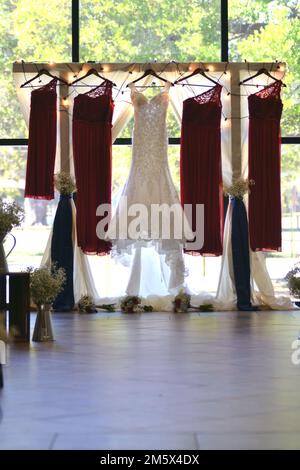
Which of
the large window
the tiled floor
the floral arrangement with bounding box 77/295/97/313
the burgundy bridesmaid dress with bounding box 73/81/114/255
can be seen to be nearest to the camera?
the tiled floor

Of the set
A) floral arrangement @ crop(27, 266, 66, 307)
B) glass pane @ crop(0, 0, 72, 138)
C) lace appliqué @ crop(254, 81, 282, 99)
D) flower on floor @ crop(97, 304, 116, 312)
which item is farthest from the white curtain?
floral arrangement @ crop(27, 266, 66, 307)

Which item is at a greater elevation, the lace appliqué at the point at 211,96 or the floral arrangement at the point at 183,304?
the lace appliqué at the point at 211,96

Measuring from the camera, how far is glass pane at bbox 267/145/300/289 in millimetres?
11641

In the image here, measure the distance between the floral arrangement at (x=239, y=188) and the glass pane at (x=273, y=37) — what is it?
105 cm

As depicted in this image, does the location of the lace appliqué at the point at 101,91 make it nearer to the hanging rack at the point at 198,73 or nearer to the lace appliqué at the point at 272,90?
the hanging rack at the point at 198,73

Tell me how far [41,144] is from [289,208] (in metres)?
3.20

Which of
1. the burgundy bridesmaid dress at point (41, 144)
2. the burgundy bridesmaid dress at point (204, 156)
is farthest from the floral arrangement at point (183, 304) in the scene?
the burgundy bridesmaid dress at point (41, 144)

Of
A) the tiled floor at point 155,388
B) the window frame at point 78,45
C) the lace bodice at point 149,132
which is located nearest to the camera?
the tiled floor at point 155,388

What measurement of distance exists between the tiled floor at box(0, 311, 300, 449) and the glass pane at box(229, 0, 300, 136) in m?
3.48

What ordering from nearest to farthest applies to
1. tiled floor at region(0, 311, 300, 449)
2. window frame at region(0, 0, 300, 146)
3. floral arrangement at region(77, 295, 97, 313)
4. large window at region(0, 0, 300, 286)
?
1. tiled floor at region(0, 311, 300, 449)
2. floral arrangement at region(77, 295, 97, 313)
3. window frame at region(0, 0, 300, 146)
4. large window at region(0, 0, 300, 286)

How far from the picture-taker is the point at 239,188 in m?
11.0

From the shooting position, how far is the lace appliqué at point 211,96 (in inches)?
436

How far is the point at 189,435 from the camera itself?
4.71 metres

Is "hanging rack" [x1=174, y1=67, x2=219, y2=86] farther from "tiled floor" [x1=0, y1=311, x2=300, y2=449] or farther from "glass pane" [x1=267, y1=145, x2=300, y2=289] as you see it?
"tiled floor" [x1=0, y1=311, x2=300, y2=449]
